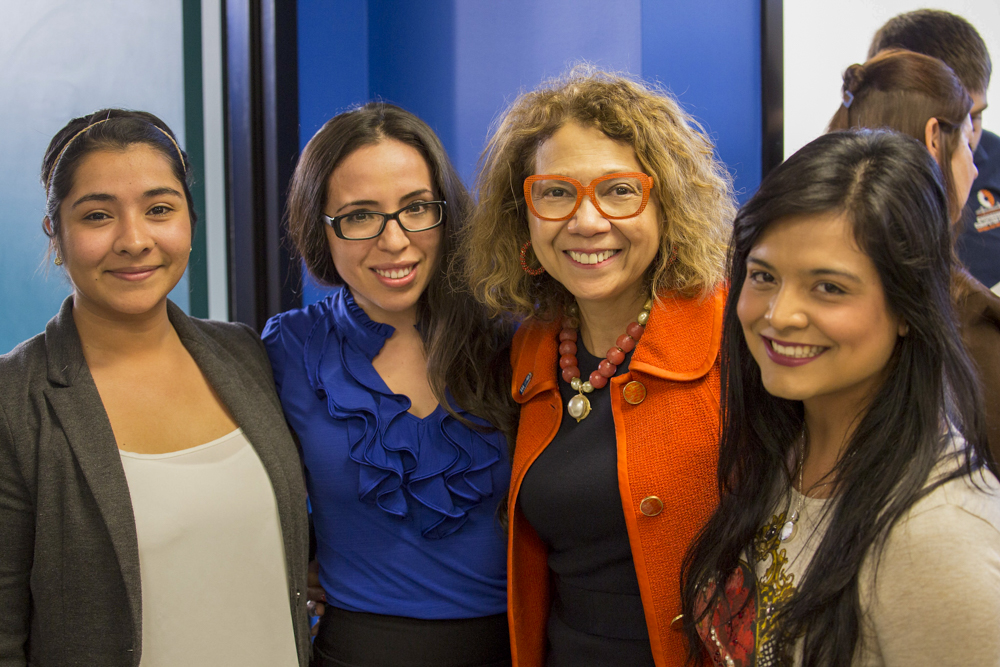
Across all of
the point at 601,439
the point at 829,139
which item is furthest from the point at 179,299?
the point at 829,139

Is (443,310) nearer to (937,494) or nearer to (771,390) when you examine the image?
(771,390)

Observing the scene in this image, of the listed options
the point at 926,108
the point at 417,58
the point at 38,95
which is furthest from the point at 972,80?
the point at 38,95

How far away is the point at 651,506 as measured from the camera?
1.47 m

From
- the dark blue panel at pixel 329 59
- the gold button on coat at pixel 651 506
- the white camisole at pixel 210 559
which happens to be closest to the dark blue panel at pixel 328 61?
the dark blue panel at pixel 329 59

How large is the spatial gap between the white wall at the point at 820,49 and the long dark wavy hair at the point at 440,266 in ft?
4.16

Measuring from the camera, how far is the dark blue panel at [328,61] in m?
2.81

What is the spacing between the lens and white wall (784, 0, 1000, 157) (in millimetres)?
2453

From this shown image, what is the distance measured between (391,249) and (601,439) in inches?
25.9

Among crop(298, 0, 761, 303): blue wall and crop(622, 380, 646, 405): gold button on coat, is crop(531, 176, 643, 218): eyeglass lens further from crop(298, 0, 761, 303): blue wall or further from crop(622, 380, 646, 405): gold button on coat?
crop(298, 0, 761, 303): blue wall

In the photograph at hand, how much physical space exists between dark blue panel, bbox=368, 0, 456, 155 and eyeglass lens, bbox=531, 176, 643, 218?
1.38 metres

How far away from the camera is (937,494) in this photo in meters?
0.96

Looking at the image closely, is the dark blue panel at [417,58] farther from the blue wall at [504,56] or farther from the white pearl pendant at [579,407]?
the white pearl pendant at [579,407]

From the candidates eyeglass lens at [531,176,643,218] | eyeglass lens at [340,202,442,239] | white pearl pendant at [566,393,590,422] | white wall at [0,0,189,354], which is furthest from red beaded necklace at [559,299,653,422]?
white wall at [0,0,189,354]

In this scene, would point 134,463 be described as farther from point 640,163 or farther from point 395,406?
point 640,163
